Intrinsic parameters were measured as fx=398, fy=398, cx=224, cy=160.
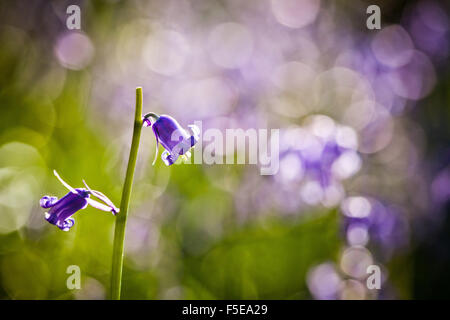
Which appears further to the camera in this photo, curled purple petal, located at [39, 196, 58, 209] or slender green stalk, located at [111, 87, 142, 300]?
curled purple petal, located at [39, 196, 58, 209]

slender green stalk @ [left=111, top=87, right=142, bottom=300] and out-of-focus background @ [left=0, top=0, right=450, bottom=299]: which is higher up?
out-of-focus background @ [left=0, top=0, right=450, bottom=299]

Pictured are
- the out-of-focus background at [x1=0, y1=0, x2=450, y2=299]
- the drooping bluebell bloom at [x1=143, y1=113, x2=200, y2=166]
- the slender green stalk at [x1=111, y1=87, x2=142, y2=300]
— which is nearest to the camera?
the slender green stalk at [x1=111, y1=87, x2=142, y2=300]

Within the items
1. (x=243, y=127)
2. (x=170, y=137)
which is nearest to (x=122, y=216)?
(x=170, y=137)

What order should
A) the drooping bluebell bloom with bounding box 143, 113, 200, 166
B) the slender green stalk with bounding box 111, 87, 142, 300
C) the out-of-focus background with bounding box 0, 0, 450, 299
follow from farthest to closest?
1. the out-of-focus background with bounding box 0, 0, 450, 299
2. the drooping bluebell bloom with bounding box 143, 113, 200, 166
3. the slender green stalk with bounding box 111, 87, 142, 300

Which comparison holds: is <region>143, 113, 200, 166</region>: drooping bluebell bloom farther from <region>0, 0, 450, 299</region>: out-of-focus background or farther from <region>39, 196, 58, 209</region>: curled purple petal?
<region>0, 0, 450, 299</region>: out-of-focus background

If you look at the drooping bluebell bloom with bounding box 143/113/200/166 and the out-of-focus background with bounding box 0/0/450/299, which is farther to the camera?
the out-of-focus background with bounding box 0/0/450/299

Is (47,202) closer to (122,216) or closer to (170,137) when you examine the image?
(122,216)

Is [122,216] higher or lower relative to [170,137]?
lower

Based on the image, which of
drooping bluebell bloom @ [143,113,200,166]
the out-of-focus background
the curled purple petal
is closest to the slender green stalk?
drooping bluebell bloom @ [143,113,200,166]

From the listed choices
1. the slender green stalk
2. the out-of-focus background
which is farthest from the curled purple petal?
the out-of-focus background

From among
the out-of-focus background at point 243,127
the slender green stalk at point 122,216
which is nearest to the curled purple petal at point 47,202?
the slender green stalk at point 122,216
